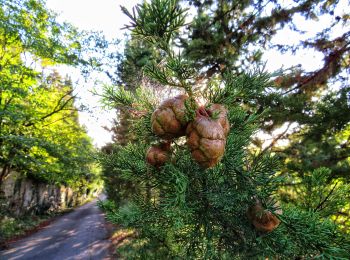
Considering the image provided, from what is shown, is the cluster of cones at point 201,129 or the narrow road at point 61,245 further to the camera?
the narrow road at point 61,245

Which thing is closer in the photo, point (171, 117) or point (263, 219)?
point (171, 117)

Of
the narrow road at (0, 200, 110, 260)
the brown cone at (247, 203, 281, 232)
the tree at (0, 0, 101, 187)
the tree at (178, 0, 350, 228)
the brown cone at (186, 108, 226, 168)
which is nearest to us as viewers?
the brown cone at (186, 108, 226, 168)

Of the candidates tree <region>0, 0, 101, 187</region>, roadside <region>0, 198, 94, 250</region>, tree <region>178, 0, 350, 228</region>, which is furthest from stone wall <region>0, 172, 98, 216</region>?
tree <region>178, 0, 350, 228</region>

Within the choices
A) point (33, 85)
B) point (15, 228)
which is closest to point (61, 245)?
point (15, 228)

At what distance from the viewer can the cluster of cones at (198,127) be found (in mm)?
951

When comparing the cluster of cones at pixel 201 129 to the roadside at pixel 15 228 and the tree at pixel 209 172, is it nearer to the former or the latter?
the tree at pixel 209 172

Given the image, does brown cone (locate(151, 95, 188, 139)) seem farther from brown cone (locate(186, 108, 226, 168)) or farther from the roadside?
the roadside

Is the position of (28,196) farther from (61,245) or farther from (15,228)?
(61,245)

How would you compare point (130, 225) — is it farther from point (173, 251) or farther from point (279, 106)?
point (279, 106)

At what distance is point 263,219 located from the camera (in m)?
1.19

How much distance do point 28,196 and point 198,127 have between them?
25830 millimetres

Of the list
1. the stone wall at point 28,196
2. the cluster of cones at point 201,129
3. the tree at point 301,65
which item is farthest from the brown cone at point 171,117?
the stone wall at point 28,196

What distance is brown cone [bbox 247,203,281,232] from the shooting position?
3.85 ft

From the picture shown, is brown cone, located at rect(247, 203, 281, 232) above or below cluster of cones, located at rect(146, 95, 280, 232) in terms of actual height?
below
